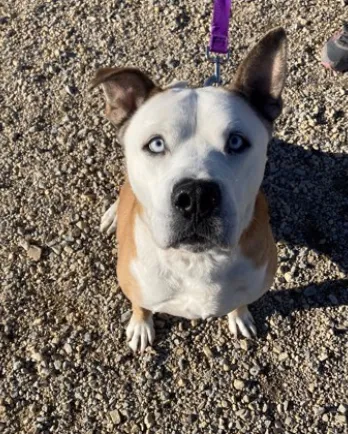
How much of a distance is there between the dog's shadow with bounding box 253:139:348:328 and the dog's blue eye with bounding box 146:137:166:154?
7.45 ft

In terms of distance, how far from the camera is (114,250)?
5199mm

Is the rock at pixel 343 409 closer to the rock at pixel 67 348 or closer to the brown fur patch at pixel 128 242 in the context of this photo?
the brown fur patch at pixel 128 242

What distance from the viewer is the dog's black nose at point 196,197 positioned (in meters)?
2.87

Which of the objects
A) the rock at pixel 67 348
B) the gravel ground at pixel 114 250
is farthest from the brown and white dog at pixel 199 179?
the rock at pixel 67 348

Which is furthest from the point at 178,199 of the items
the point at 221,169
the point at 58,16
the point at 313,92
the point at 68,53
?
the point at 58,16

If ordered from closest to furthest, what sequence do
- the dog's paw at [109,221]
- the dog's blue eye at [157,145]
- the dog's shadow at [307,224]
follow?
the dog's blue eye at [157,145], the dog's shadow at [307,224], the dog's paw at [109,221]

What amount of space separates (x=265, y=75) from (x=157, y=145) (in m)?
0.77

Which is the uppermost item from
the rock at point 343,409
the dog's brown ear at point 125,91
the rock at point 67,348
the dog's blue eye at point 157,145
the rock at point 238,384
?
the dog's brown ear at point 125,91

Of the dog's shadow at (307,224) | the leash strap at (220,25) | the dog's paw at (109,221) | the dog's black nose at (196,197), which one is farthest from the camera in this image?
the dog's paw at (109,221)

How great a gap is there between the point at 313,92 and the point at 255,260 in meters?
2.65

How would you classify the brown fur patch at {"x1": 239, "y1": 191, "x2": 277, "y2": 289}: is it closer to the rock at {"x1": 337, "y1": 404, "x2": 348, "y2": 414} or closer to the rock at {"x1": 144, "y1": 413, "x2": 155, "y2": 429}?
the rock at {"x1": 337, "y1": 404, "x2": 348, "y2": 414}

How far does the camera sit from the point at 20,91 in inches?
234

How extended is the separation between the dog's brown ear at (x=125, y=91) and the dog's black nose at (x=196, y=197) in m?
0.77

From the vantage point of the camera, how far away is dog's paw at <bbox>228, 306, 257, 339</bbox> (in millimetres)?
4773
